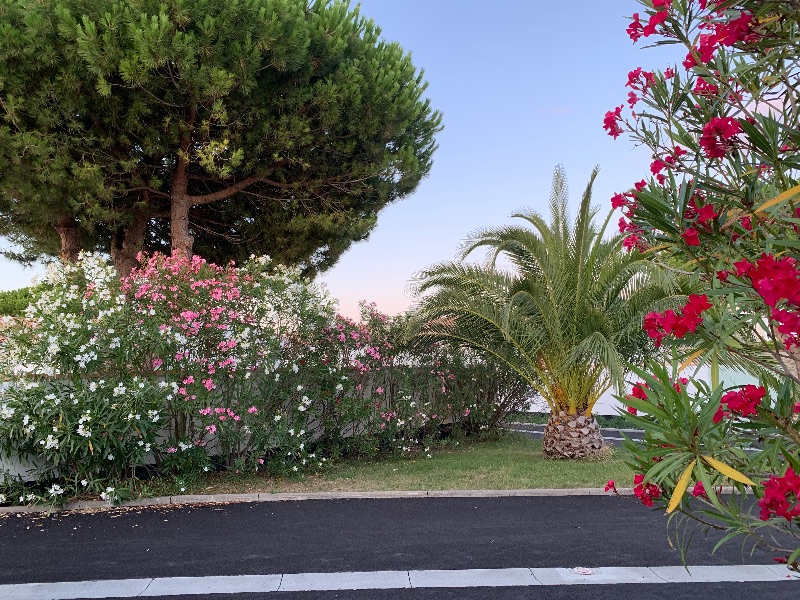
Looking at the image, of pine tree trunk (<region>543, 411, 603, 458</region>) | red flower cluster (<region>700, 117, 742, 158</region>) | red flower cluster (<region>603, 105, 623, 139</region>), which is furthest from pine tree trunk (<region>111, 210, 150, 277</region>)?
red flower cluster (<region>700, 117, 742, 158</region>)

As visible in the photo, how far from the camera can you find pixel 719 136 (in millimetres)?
2793

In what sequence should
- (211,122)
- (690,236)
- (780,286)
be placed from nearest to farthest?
(780,286)
(690,236)
(211,122)

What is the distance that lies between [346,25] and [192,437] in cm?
1126

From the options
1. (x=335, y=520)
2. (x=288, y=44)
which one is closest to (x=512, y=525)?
(x=335, y=520)

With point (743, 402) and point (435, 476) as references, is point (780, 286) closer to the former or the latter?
point (743, 402)

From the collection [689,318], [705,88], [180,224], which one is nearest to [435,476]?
[705,88]

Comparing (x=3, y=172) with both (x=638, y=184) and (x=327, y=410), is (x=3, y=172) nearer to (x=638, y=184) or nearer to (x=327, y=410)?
(x=327, y=410)

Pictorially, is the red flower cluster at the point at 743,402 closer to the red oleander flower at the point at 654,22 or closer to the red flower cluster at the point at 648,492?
the red flower cluster at the point at 648,492

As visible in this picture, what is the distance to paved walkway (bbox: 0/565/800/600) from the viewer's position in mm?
4770

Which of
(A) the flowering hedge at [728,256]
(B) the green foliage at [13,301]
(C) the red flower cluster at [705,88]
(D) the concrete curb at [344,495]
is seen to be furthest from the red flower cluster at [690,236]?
(B) the green foliage at [13,301]

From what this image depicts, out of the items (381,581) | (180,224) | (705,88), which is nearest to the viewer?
(705,88)

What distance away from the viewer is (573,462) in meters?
10.1

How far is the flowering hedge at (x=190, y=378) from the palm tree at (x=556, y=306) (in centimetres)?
141

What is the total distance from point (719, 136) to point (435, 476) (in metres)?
7.08
